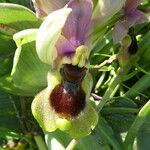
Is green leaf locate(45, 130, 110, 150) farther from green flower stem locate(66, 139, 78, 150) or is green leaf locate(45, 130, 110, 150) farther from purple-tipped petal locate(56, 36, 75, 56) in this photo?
purple-tipped petal locate(56, 36, 75, 56)

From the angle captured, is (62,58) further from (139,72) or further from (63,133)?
(139,72)

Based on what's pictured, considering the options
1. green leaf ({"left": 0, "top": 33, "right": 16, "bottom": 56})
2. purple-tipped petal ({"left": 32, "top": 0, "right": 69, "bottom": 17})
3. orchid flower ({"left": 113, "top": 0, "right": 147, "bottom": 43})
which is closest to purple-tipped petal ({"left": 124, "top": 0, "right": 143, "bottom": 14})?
orchid flower ({"left": 113, "top": 0, "right": 147, "bottom": 43})

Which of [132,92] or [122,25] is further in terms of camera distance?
[132,92]

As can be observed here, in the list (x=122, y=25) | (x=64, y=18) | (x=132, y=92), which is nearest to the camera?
(x=64, y=18)

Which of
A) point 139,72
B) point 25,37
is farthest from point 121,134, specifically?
point 25,37

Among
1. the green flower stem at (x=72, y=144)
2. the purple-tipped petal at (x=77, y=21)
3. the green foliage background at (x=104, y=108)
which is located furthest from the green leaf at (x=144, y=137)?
the purple-tipped petal at (x=77, y=21)

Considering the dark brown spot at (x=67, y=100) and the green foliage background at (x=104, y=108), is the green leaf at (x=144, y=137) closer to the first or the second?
the green foliage background at (x=104, y=108)

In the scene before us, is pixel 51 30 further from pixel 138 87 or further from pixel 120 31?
pixel 138 87
